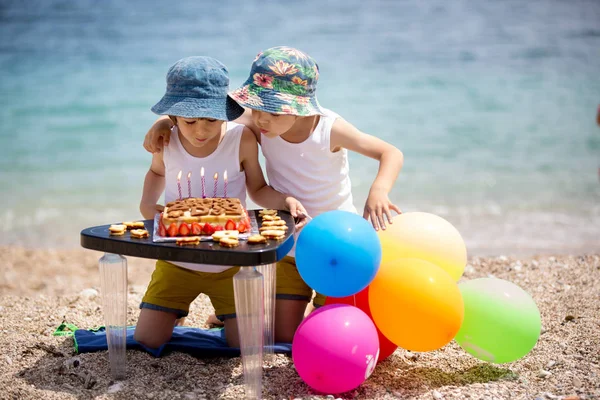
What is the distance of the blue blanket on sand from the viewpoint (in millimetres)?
3684

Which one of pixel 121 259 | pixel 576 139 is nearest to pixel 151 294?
pixel 121 259

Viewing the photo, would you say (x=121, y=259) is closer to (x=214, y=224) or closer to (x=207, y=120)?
(x=214, y=224)

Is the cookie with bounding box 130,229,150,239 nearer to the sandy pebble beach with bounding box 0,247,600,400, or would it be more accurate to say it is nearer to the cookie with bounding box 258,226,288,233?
the cookie with bounding box 258,226,288,233

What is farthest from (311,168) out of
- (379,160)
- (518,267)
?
(518,267)

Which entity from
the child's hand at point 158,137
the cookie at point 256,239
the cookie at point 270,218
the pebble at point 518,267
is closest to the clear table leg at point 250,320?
the cookie at point 256,239

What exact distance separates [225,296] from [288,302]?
370 millimetres

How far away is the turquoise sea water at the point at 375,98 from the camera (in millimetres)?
8016

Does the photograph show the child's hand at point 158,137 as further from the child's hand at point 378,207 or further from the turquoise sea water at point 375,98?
the turquoise sea water at point 375,98

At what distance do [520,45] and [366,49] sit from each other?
317 cm

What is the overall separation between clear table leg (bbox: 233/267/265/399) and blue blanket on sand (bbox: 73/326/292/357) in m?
0.77

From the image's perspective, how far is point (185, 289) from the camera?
12.6 ft

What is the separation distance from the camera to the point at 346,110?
1102cm

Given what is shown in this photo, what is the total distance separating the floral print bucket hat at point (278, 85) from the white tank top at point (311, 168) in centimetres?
30

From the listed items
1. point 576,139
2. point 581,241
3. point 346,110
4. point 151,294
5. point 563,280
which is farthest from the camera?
point 346,110
